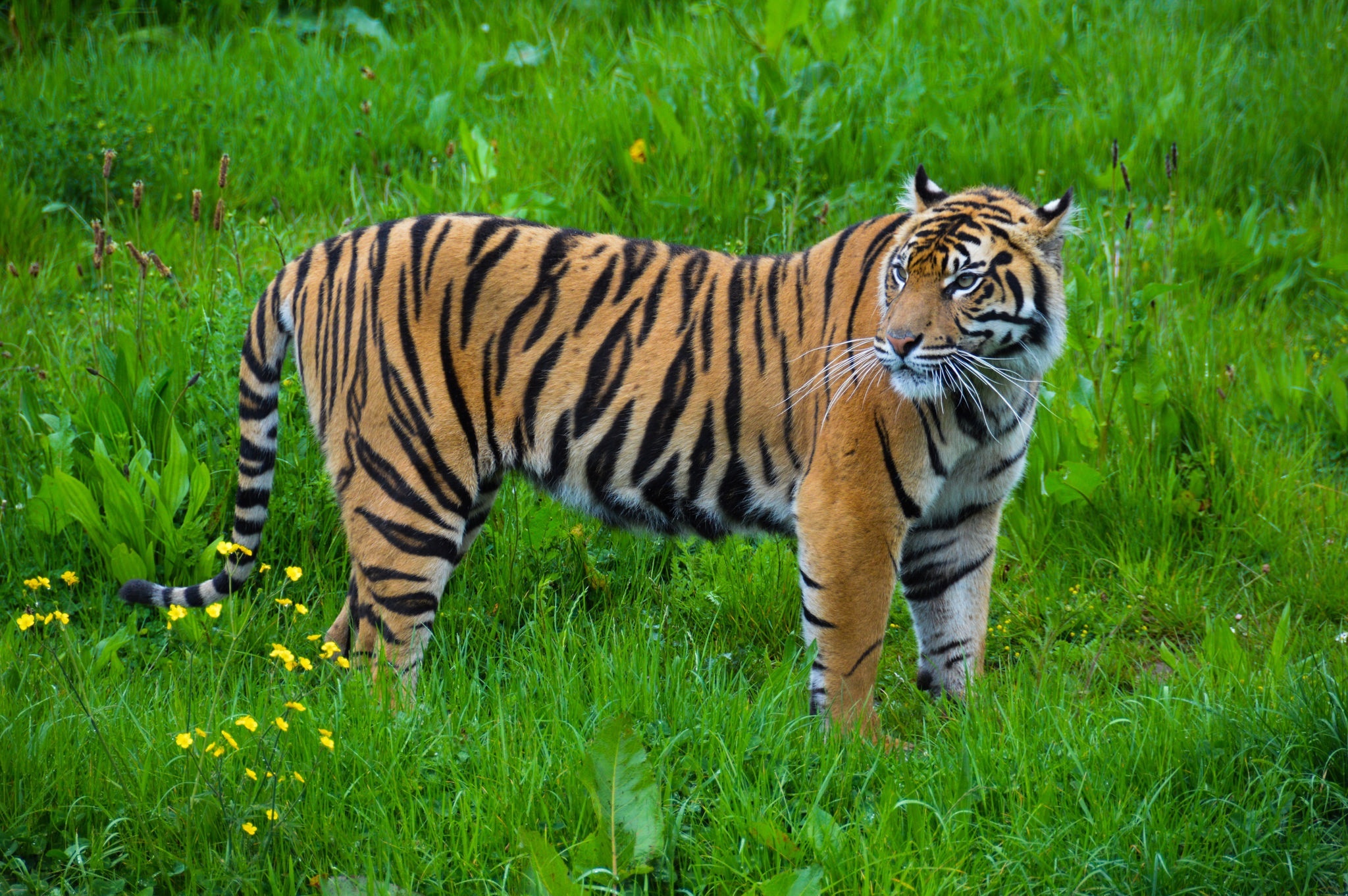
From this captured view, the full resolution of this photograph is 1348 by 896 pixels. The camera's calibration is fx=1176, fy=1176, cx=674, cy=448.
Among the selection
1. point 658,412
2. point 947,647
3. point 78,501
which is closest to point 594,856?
point 658,412

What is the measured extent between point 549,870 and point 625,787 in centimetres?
28

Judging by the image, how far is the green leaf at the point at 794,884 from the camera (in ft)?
8.75

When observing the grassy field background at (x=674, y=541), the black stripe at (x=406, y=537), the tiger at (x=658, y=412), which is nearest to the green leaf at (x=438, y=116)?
the grassy field background at (x=674, y=541)

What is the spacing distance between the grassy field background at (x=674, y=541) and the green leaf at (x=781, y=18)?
19 mm

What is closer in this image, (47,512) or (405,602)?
(405,602)

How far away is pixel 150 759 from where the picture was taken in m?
3.00

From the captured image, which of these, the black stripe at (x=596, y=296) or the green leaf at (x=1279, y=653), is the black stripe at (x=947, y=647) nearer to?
the green leaf at (x=1279, y=653)

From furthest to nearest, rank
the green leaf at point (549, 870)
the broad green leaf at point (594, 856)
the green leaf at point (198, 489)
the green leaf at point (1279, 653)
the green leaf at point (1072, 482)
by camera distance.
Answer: the green leaf at point (1072, 482)
the green leaf at point (198, 489)
the green leaf at point (1279, 653)
the broad green leaf at point (594, 856)
the green leaf at point (549, 870)

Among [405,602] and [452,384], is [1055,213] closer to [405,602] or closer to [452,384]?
[452,384]

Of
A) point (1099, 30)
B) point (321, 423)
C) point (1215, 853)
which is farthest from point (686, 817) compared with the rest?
point (1099, 30)

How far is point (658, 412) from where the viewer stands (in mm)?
3973

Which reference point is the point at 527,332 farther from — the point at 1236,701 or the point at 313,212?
the point at 313,212

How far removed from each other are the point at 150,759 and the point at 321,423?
1322 mm

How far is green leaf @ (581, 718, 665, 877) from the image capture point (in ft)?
9.23
